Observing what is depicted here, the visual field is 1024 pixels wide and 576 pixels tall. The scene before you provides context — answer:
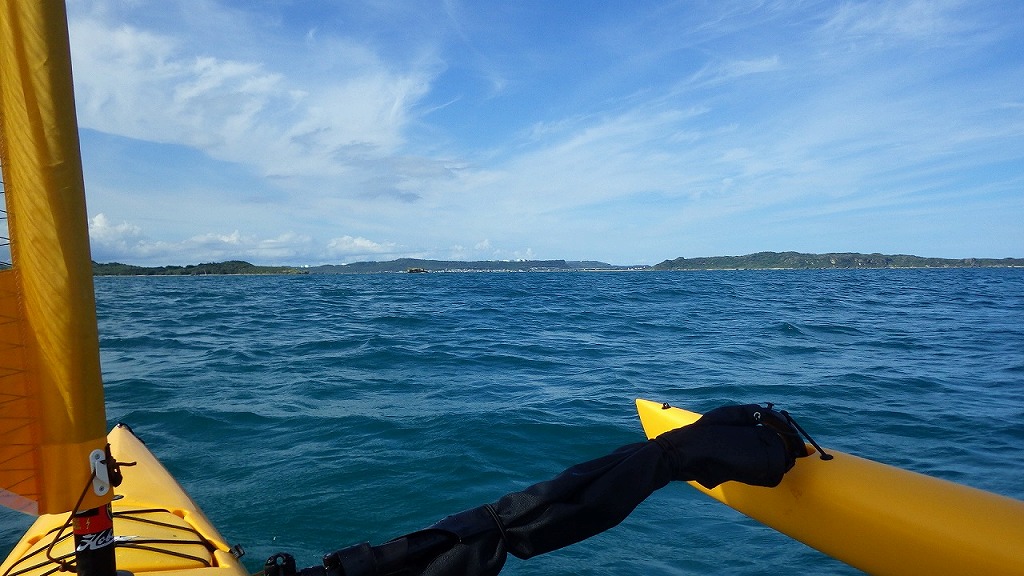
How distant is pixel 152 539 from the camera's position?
286 cm

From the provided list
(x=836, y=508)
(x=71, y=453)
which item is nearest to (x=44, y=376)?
(x=71, y=453)

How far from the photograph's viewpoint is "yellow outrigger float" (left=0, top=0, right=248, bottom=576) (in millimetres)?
1673

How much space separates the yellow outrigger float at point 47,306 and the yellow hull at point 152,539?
85 centimetres

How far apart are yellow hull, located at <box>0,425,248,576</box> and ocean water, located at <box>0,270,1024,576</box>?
47.5 inches

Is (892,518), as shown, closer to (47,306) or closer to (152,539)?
(47,306)

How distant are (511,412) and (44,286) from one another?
274 inches

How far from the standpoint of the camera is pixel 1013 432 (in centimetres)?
711

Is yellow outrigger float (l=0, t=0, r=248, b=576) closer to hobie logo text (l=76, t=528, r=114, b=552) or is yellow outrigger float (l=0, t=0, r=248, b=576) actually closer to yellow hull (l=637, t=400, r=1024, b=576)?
hobie logo text (l=76, t=528, r=114, b=552)

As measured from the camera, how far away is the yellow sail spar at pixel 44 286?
1.67 metres

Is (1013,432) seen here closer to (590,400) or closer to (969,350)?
(590,400)

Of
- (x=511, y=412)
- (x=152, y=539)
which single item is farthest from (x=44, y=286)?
(x=511, y=412)

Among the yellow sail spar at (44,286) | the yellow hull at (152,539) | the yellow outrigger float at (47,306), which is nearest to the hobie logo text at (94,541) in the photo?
the yellow outrigger float at (47,306)

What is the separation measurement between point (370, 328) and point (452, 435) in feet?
35.7

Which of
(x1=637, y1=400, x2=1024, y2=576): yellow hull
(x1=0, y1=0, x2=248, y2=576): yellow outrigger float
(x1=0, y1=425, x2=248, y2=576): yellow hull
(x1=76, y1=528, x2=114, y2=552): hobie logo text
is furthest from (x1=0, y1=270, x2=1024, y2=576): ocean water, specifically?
Result: (x1=0, y1=0, x2=248, y2=576): yellow outrigger float
